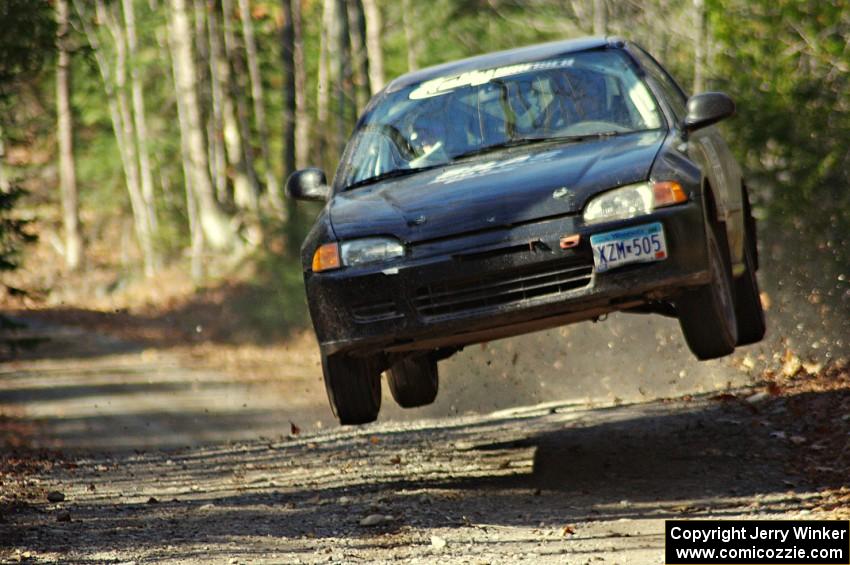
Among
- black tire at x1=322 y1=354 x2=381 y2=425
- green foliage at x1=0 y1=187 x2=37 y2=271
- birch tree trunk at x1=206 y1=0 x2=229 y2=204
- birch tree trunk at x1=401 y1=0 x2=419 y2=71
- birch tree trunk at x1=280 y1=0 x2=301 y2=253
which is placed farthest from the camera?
birch tree trunk at x1=401 y1=0 x2=419 y2=71

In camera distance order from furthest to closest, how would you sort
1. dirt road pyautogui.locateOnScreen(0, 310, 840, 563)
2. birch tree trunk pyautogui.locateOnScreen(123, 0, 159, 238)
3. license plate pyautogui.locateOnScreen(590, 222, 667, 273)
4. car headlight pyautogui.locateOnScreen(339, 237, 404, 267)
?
birch tree trunk pyautogui.locateOnScreen(123, 0, 159, 238) < car headlight pyautogui.locateOnScreen(339, 237, 404, 267) < license plate pyautogui.locateOnScreen(590, 222, 667, 273) < dirt road pyautogui.locateOnScreen(0, 310, 840, 563)

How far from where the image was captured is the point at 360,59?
31578mm

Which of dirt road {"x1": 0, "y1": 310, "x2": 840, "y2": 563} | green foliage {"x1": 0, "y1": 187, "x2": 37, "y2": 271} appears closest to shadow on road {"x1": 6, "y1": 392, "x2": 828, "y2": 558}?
dirt road {"x1": 0, "y1": 310, "x2": 840, "y2": 563}

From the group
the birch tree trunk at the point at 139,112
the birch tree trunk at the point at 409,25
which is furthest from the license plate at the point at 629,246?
Result: the birch tree trunk at the point at 139,112

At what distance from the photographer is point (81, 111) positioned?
158 ft

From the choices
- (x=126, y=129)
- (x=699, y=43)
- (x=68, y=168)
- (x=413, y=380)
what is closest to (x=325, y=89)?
(x=126, y=129)

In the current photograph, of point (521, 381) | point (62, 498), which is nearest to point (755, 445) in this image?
point (62, 498)

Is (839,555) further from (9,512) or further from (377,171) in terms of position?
(9,512)

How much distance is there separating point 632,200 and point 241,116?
32.1 m

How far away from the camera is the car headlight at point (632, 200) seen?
6.82 m

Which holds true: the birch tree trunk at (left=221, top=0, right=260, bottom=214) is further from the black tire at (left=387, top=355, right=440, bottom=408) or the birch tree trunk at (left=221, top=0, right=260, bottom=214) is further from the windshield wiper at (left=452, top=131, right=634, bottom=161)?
the windshield wiper at (left=452, top=131, right=634, bottom=161)

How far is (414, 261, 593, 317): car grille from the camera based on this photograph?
6.87 m

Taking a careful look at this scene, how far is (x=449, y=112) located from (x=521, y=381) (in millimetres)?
5738

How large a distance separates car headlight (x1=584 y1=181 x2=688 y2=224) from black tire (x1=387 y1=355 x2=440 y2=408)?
2135mm
